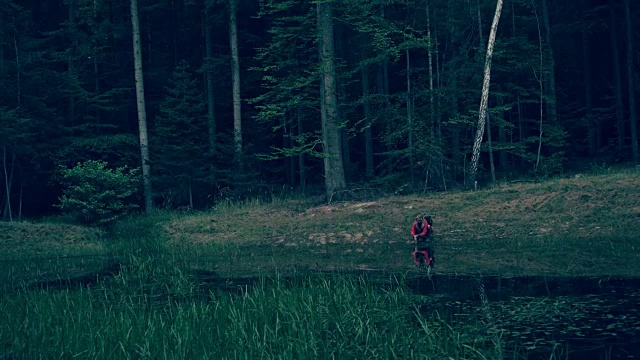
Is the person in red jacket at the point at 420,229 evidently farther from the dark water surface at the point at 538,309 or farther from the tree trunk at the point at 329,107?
the tree trunk at the point at 329,107

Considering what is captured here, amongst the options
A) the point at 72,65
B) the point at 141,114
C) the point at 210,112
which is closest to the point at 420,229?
the point at 141,114

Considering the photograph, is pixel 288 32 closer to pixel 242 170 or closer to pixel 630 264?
pixel 242 170

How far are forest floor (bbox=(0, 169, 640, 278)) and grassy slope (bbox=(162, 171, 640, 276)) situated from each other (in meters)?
0.03

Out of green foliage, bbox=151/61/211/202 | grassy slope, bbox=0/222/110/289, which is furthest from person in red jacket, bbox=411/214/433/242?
green foliage, bbox=151/61/211/202

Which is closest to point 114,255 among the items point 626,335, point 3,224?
point 3,224

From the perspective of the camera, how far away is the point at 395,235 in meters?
19.5

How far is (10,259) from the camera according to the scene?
68.1 feet

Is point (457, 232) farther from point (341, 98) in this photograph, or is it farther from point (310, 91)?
point (341, 98)

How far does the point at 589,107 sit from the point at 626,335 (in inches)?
1260

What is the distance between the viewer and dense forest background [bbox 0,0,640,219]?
25.7 meters

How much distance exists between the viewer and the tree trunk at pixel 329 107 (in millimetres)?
24094

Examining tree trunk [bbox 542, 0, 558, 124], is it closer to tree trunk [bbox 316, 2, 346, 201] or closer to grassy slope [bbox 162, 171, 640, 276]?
grassy slope [bbox 162, 171, 640, 276]

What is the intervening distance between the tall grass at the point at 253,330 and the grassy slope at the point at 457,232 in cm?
448

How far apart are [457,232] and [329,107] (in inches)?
311
